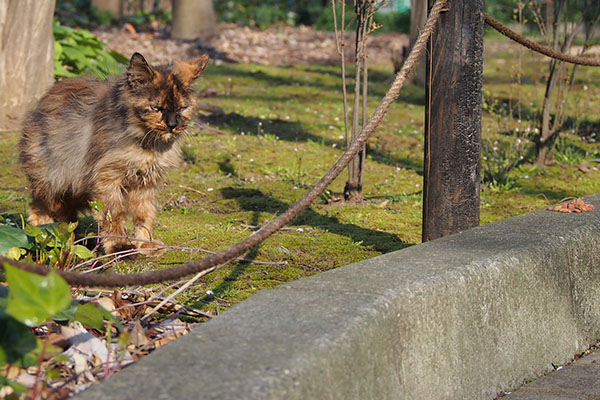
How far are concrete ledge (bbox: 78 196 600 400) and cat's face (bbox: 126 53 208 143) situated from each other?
196cm

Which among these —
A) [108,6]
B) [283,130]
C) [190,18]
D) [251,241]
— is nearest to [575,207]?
[251,241]

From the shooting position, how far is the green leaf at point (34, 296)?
82.7 inches

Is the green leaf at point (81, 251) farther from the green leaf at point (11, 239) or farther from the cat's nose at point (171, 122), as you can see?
the cat's nose at point (171, 122)

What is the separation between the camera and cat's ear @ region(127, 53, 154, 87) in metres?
4.66

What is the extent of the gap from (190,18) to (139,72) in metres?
13.5

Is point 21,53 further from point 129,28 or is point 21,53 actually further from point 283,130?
point 129,28

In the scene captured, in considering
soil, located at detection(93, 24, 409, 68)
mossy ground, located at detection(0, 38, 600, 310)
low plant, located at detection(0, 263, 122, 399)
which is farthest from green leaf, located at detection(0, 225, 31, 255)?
soil, located at detection(93, 24, 409, 68)

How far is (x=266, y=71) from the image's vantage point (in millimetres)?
13977

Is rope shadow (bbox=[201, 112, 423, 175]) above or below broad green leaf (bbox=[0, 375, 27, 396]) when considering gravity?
below

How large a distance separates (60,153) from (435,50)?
8.69ft

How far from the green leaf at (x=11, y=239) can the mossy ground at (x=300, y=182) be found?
0.79 meters

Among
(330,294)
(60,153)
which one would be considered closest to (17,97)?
(60,153)

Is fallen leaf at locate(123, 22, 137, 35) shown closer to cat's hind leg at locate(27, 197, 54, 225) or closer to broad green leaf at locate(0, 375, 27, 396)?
cat's hind leg at locate(27, 197, 54, 225)

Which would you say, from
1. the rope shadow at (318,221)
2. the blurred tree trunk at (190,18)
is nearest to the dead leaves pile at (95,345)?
the rope shadow at (318,221)
